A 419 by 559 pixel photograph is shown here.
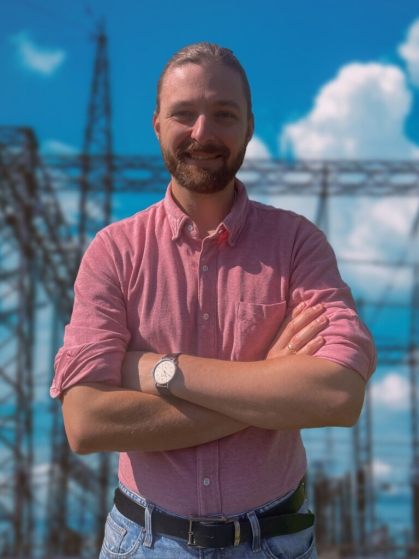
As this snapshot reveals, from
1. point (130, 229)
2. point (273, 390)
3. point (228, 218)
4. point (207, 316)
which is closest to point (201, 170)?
point (228, 218)

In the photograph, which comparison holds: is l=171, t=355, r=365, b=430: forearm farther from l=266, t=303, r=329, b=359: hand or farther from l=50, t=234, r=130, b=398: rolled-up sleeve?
l=50, t=234, r=130, b=398: rolled-up sleeve

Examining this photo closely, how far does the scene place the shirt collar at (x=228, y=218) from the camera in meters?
1.87

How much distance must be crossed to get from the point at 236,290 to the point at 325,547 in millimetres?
13247

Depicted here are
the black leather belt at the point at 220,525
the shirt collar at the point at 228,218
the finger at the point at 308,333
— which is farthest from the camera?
the shirt collar at the point at 228,218

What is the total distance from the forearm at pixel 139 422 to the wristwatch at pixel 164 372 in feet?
0.10

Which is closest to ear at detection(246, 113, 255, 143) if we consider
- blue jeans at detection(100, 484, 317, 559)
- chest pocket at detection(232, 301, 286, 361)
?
chest pocket at detection(232, 301, 286, 361)

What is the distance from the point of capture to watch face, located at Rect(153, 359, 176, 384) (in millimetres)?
1683

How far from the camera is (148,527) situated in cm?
171

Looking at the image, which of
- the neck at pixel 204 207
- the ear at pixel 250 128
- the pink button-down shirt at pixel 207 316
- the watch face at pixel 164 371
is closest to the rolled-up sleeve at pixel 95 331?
the pink button-down shirt at pixel 207 316

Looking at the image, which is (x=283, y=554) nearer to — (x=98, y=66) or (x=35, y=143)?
(x=35, y=143)

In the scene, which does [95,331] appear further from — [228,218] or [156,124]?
[156,124]

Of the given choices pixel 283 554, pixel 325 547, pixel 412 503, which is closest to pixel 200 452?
pixel 283 554

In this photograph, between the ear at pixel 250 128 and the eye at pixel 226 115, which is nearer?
the eye at pixel 226 115

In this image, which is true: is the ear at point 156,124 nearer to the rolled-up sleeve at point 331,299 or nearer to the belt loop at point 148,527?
the rolled-up sleeve at point 331,299
